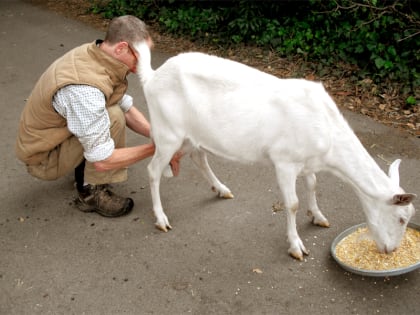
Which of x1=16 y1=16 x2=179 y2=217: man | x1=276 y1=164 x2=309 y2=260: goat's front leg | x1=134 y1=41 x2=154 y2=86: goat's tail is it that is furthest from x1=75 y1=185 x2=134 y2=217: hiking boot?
x1=276 y1=164 x2=309 y2=260: goat's front leg

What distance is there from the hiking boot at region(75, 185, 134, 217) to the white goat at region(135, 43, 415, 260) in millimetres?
539

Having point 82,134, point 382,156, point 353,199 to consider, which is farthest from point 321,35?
point 82,134

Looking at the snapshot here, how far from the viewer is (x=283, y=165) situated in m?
3.34

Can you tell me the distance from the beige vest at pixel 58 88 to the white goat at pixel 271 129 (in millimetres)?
232

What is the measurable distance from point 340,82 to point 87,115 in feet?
11.9

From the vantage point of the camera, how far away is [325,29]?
6.47 metres

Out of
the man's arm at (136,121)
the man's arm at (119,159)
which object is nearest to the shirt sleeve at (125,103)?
the man's arm at (136,121)

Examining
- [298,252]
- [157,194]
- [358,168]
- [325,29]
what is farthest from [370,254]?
[325,29]

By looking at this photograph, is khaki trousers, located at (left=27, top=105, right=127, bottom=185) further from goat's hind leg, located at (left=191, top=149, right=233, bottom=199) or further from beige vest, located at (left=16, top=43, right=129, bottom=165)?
goat's hind leg, located at (left=191, top=149, right=233, bottom=199)

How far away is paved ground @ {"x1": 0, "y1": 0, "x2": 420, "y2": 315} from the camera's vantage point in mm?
3268

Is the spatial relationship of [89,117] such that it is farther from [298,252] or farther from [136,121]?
[298,252]

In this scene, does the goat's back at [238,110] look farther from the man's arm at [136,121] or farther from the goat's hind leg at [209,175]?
the man's arm at [136,121]

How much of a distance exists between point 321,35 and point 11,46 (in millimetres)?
4615

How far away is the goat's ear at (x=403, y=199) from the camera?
9.83 ft
